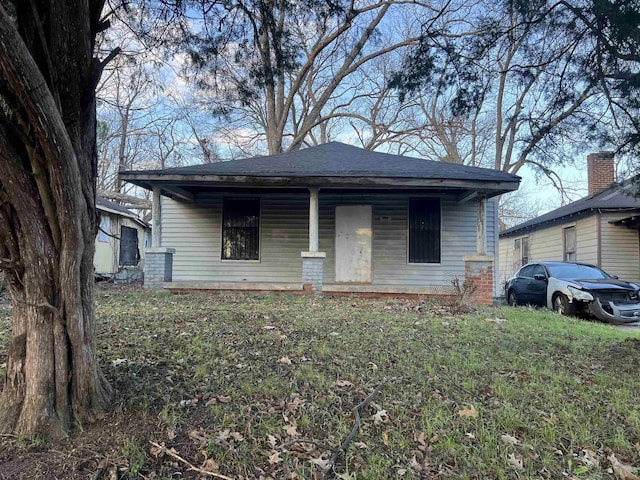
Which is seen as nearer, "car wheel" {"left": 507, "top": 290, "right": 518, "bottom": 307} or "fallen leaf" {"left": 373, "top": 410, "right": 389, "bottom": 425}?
"fallen leaf" {"left": 373, "top": 410, "right": 389, "bottom": 425}

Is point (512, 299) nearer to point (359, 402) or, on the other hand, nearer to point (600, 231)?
point (600, 231)

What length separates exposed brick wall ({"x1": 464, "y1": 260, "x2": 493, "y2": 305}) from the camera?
8.44 meters

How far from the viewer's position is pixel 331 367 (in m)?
3.64

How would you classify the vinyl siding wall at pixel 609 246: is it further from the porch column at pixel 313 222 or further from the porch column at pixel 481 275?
the porch column at pixel 313 222

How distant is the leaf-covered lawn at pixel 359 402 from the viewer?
2.34 m

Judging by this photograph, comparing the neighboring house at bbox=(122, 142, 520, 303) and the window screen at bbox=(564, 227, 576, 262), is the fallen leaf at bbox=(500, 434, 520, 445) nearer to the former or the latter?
the neighboring house at bbox=(122, 142, 520, 303)

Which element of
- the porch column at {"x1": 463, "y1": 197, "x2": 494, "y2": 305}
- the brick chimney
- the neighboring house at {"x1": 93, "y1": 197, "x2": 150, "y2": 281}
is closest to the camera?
the porch column at {"x1": 463, "y1": 197, "x2": 494, "y2": 305}

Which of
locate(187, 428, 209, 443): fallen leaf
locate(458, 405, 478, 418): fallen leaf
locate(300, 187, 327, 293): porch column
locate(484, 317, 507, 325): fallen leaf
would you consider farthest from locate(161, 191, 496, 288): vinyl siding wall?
locate(187, 428, 209, 443): fallen leaf

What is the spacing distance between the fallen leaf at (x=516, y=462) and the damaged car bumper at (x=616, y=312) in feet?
22.8

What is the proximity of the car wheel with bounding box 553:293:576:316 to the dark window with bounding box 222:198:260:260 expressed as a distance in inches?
289

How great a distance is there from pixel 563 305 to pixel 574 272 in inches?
44.1

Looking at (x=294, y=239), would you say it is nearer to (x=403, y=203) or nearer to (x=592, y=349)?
(x=403, y=203)

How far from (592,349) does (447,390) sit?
2.56 metres

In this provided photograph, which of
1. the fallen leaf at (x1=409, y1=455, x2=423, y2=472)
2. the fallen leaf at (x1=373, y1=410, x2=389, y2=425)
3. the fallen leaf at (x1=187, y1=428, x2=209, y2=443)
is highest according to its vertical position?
the fallen leaf at (x1=373, y1=410, x2=389, y2=425)
